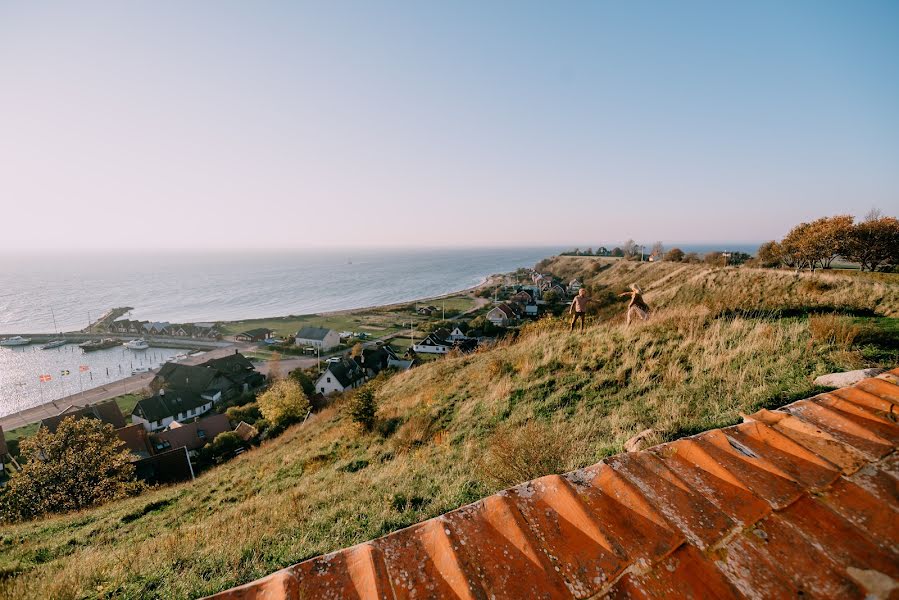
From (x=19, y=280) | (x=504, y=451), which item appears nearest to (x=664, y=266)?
(x=504, y=451)

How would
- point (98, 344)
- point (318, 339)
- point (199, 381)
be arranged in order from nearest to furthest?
point (199, 381) → point (318, 339) → point (98, 344)

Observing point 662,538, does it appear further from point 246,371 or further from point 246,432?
point 246,371

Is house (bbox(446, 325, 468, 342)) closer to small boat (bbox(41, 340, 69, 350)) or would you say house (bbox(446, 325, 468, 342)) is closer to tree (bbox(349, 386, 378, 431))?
tree (bbox(349, 386, 378, 431))

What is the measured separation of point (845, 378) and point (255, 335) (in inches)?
2614

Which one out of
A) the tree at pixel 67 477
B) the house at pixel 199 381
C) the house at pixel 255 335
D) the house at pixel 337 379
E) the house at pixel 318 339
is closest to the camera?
the tree at pixel 67 477

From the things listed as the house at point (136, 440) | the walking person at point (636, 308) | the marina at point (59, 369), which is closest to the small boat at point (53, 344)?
the marina at point (59, 369)

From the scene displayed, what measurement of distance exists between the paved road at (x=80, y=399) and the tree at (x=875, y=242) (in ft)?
226

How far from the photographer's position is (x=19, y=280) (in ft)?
493

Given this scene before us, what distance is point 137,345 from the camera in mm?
57250

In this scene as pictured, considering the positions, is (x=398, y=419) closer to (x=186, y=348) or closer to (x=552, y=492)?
(x=552, y=492)

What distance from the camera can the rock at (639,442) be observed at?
3.43m

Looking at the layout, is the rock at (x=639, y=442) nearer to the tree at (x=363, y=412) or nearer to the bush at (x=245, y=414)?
the tree at (x=363, y=412)

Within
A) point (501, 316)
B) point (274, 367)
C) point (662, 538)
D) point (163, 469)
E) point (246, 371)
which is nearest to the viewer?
point (662, 538)

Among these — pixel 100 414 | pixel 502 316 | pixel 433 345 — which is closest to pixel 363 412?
pixel 100 414
